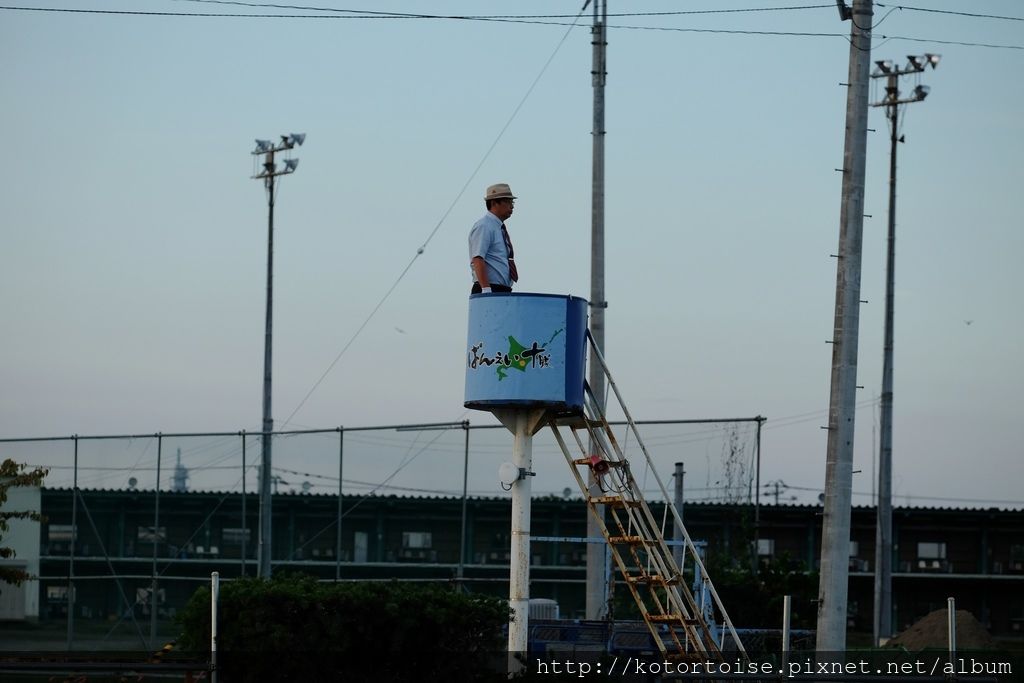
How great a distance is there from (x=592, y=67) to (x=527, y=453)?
10.6 metres

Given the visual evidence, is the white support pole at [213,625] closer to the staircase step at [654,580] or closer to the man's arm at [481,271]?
the man's arm at [481,271]

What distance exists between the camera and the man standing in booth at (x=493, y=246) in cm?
1490

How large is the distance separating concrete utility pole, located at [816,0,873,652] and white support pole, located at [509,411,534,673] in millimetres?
3604

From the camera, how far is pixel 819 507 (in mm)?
40781

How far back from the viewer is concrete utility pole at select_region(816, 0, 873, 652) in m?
16.6

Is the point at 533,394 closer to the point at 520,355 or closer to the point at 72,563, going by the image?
the point at 520,355

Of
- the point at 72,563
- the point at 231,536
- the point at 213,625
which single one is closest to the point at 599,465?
the point at 213,625

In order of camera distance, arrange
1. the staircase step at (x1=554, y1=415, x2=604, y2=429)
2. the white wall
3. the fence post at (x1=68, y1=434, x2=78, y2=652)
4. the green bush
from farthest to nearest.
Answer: the white wall
the fence post at (x1=68, y1=434, x2=78, y2=652)
the staircase step at (x1=554, y1=415, x2=604, y2=429)
the green bush

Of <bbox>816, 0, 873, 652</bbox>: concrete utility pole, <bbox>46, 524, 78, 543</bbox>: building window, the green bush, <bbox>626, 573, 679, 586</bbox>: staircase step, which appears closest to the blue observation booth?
<bbox>626, 573, 679, 586</bbox>: staircase step

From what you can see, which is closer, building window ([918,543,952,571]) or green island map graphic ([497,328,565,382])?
green island map graphic ([497,328,565,382])

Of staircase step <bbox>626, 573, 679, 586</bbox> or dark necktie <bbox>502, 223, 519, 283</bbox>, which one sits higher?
dark necktie <bbox>502, 223, 519, 283</bbox>

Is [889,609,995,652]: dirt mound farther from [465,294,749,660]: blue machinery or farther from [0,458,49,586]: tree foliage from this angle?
[0,458,49,586]: tree foliage

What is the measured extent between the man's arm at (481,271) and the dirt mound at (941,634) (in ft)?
52.7

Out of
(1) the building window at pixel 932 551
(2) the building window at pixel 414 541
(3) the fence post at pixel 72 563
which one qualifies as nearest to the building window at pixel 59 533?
(3) the fence post at pixel 72 563
